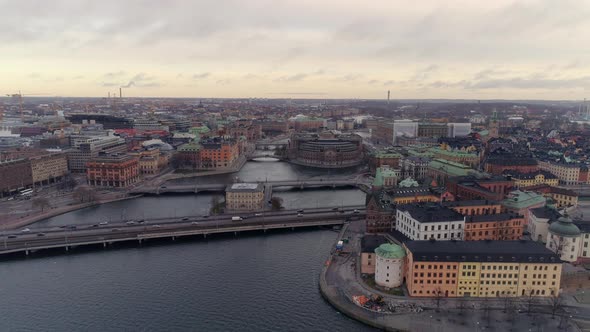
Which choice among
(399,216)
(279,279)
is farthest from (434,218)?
(279,279)

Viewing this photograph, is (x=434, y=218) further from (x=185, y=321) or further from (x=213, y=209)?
(x=213, y=209)

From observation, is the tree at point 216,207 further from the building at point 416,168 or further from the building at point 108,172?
the building at point 416,168

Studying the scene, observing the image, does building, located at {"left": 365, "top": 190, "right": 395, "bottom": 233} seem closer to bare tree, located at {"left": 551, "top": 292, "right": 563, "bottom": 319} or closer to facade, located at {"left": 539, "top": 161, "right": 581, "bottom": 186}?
bare tree, located at {"left": 551, "top": 292, "right": 563, "bottom": 319}

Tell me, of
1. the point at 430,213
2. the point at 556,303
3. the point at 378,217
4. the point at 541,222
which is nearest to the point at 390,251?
the point at 430,213

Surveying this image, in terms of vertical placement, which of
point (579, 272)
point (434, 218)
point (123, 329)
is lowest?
point (123, 329)

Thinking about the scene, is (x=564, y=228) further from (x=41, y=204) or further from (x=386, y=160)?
(x=41, y=204)

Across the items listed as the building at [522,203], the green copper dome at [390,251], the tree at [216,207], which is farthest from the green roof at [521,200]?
the tree at [216,207]
